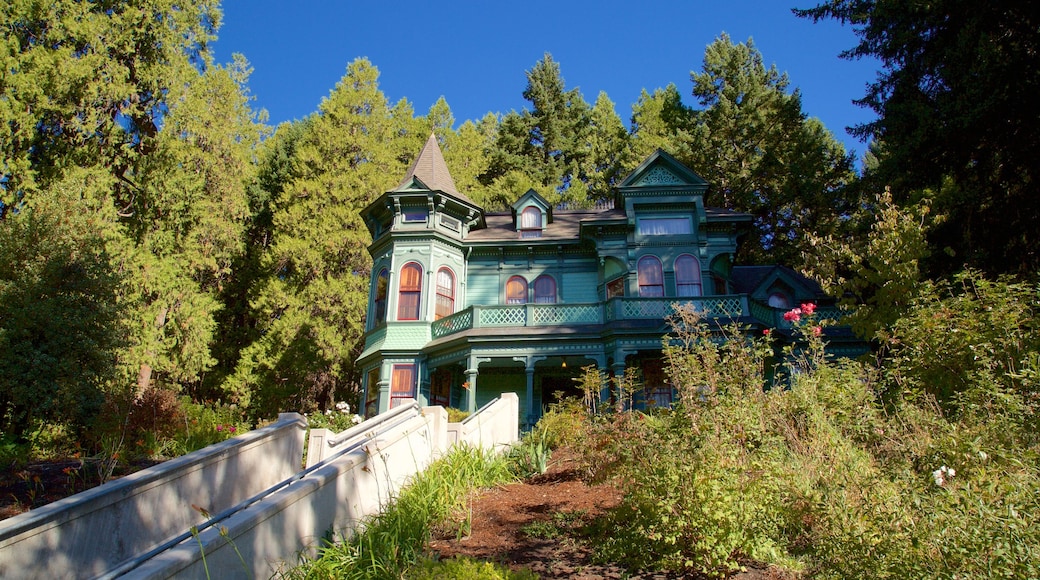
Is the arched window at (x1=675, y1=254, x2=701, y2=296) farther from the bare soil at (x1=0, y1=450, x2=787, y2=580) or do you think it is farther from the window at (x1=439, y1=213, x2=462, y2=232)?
→ the bare soil at (x1=0, y1=450, x2=787, y2=580)

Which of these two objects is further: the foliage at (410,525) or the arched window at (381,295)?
the arched window at (381,295)

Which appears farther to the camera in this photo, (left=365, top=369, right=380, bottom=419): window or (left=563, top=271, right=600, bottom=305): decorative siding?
(left=563, top=271, right=600, bottom=305): decorative siding

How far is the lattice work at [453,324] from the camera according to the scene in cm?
1852

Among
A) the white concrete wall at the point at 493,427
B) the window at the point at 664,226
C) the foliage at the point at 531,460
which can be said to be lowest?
the foliage at the point at 531,460

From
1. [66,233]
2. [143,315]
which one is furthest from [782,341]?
[143,315]

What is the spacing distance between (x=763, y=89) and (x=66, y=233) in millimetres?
33090

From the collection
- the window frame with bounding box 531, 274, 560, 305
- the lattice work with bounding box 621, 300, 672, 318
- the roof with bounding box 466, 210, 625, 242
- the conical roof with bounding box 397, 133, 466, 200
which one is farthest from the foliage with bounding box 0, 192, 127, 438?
the lattice work with bounding box 621, 300, 672, 318

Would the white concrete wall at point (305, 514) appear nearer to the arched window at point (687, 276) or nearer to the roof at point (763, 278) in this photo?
the arched window at point (687, 276)

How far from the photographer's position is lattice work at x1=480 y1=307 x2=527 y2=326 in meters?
18.5

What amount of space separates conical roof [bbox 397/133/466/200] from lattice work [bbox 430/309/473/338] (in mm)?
4343

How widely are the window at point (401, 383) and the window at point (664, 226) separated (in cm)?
848

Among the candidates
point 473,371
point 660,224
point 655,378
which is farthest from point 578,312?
point 660,224

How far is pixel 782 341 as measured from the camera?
1797 centimetres

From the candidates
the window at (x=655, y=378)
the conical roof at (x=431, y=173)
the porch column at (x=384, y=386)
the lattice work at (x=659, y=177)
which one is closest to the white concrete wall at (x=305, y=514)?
the porch column at (x=384, y=386)
